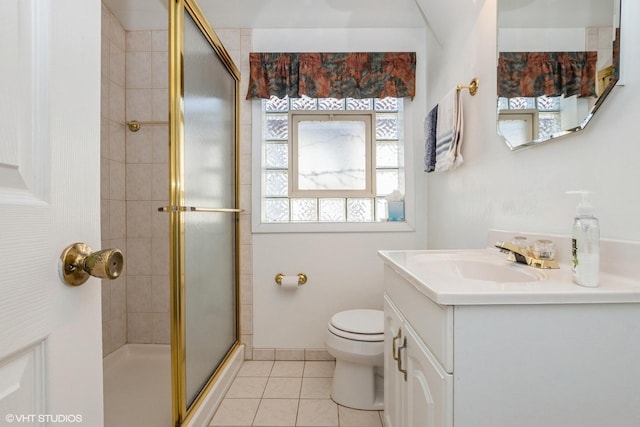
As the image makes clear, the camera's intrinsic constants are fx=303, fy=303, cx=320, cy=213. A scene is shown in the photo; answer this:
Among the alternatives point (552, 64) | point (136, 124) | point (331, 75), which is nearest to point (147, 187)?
point (136, 124)

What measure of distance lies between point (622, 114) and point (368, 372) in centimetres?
142

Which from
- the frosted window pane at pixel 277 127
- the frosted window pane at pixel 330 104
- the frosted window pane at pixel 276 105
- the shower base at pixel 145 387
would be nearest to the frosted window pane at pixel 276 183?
the frosted window pane at pixel 277 127

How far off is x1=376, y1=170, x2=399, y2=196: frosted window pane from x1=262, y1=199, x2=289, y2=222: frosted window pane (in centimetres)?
69

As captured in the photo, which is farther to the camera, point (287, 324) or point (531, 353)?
point (287, 324)

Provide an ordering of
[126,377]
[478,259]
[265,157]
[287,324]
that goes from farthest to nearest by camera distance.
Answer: [265,157], [287,324], [126,377], [478,259]

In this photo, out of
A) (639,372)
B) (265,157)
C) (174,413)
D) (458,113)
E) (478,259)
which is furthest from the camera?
(265,157)

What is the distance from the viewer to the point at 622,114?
2.50ft

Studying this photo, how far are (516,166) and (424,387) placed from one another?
89cm

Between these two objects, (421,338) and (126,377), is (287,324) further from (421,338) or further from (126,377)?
(421,338)

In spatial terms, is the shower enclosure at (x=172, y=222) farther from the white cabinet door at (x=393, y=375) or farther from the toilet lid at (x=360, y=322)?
the white cabinet door at (x=393, y=375)

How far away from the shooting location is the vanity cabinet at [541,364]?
60cm

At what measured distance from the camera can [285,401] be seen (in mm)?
1602

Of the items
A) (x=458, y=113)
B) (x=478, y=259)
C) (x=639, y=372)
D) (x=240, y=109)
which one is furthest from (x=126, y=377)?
(x=458, y=113)

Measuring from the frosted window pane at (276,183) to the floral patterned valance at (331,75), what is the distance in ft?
1.75
